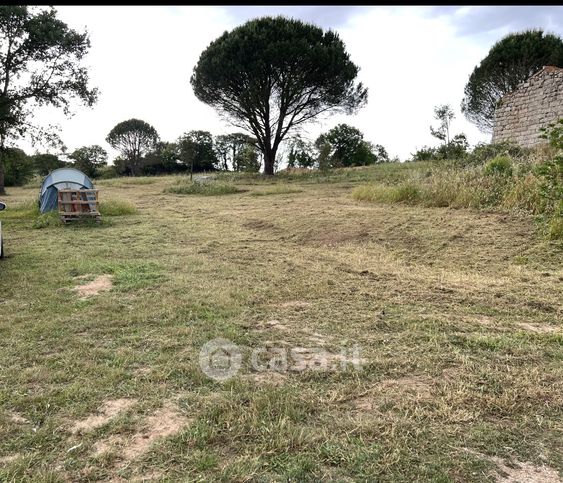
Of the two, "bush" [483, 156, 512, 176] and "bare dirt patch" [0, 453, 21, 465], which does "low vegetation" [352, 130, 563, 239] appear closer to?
"bush" [483, 156, 512, 176]

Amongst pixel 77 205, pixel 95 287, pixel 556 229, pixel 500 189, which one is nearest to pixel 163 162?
pixel 77 205

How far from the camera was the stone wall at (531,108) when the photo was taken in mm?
12242

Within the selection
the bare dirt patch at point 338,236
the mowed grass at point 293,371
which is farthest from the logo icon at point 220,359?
the bare dirt patch at point 338,236

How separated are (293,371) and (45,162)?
36.9 metres

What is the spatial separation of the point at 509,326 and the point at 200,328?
7.29 feet

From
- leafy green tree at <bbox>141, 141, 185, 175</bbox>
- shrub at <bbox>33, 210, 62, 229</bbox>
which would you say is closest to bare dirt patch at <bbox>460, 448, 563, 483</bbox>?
shrub at <bbox>33, 210, 62, 229</bbox>

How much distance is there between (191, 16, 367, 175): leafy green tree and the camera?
21500 mm

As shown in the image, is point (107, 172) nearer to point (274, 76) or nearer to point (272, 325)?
Result: point (274, 76)

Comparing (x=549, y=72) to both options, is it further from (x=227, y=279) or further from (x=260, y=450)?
(x=260, y=450)

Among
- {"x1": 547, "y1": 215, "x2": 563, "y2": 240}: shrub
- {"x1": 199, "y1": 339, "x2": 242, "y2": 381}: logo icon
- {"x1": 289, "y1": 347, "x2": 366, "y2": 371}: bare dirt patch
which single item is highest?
{"x1": 547, "y1": 215, "x2": 563, "y2": 240}: shrub

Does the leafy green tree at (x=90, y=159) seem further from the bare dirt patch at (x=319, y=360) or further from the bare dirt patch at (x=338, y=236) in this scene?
the bare dirt patch at (x=319, y=360)

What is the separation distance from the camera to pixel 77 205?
9477mm

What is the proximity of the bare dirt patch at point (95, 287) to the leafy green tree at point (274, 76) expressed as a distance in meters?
19.3

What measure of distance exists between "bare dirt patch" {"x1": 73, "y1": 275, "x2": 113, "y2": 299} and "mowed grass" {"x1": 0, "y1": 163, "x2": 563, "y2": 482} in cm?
8
